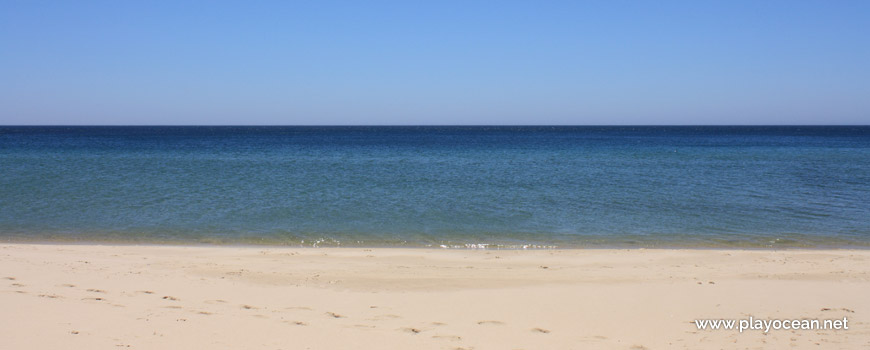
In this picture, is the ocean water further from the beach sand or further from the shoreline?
the beach sand

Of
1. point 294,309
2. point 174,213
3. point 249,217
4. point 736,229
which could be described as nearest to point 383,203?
point 249,217

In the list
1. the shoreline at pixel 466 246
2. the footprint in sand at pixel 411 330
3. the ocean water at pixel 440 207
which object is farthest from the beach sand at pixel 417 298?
the ocean water at pixel 440 207

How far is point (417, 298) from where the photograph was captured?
7.80 m

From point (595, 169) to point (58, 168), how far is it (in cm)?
2639

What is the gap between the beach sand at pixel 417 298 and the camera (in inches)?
237

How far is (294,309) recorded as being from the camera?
7.07 metres

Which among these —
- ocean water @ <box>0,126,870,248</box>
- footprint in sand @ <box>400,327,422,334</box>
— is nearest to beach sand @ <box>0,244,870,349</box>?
footprint in sand @ <box>400,327,422,334</box>

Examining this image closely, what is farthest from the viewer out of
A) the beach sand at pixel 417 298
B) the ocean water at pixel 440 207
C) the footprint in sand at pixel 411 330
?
the ocean water at pixel 440 207

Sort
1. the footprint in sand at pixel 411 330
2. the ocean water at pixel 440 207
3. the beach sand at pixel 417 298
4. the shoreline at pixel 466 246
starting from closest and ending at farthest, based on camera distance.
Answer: the beach sand at pixel 417 298 → the footprint in sand at pixel 411 330 → the shoreline at pixel 466 246 → the ocean water at pixel 440 207

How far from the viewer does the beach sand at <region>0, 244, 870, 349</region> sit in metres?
6.02

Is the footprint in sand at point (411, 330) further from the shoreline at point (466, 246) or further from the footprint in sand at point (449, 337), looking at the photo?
the shoreline at point (466, 246)

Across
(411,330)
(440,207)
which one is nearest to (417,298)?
(411,330)

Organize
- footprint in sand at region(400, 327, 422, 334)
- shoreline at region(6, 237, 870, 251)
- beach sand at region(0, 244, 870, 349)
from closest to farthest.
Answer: beach sand at region(0, 244, 870, 349) → footprint in sand at region(400, 327, 422, 334) → shoreline at region(6, 237, 870, 251)

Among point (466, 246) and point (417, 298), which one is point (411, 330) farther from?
point (466, 246)
